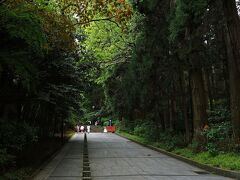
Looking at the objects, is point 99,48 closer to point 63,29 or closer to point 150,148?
point 150,148

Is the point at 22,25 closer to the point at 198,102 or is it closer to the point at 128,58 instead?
the point at 198,102

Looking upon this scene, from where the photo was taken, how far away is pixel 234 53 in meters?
18.3

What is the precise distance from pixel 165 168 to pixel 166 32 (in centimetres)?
1067

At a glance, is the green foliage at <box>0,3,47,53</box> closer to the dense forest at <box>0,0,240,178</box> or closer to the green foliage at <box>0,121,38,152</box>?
the dense forest at <box>0,0,240,178</box>

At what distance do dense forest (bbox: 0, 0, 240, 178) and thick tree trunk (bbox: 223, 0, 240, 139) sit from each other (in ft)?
0.13

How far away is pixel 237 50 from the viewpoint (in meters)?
18.1

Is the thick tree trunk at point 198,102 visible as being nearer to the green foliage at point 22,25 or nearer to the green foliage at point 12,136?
the green foliage at point 12,136

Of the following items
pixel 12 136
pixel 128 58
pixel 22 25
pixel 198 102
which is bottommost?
pixel 12 136

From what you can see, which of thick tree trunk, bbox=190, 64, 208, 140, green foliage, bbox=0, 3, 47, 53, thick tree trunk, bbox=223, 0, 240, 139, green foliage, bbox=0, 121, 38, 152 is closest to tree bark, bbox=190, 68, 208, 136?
thick tree trunk, bbox=190, 64, 208, 140

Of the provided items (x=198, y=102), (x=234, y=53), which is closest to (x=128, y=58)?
(x=198, y=102)

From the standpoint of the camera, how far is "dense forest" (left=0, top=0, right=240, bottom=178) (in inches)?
560

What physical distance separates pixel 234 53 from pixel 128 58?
1875cm

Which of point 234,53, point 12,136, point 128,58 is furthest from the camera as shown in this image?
point 128,58

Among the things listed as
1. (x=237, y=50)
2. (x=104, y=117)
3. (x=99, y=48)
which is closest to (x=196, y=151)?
(x=237, y=50)
